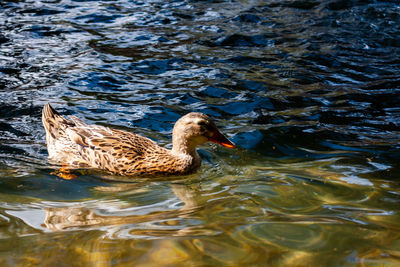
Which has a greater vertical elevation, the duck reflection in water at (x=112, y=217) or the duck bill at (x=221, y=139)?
the duck reflection in water at (x=112, y=217)

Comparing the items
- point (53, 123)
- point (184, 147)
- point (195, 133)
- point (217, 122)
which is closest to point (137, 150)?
point (184, 147)

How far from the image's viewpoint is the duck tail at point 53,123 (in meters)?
7.90

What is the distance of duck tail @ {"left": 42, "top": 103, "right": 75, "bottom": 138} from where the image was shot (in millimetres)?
7898

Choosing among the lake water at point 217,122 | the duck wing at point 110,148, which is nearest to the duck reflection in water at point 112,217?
the lake water at point 217,122

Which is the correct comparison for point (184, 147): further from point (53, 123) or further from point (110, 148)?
point (53, 123)

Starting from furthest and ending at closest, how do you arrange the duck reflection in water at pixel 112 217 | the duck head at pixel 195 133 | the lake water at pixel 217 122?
the duck head at pixel 195 133 → the duck reflection in water at pixel 112 217 → the lake water at pixel 217 122

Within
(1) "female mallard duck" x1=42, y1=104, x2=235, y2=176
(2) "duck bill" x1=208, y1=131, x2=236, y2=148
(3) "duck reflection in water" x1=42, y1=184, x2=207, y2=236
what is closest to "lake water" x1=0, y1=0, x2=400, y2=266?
(3) "duck reflection in water" x1=42, y1=184, x2=207, y2=236

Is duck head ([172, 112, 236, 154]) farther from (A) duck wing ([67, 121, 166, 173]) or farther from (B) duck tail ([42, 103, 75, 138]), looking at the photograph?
(B) duck tail ([42, 103, 75, 138])

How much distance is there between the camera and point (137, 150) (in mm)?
7125

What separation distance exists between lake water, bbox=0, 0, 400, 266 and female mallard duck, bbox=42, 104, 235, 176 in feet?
0.77

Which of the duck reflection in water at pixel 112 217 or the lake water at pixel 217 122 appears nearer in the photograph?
the lake water at pixel 217 122

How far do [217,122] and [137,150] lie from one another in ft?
7.09

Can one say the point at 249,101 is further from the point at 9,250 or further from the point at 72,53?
the point at 9,250

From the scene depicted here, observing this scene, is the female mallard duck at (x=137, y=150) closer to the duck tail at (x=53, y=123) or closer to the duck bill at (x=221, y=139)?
the duck bill at (x=221, y=139)
